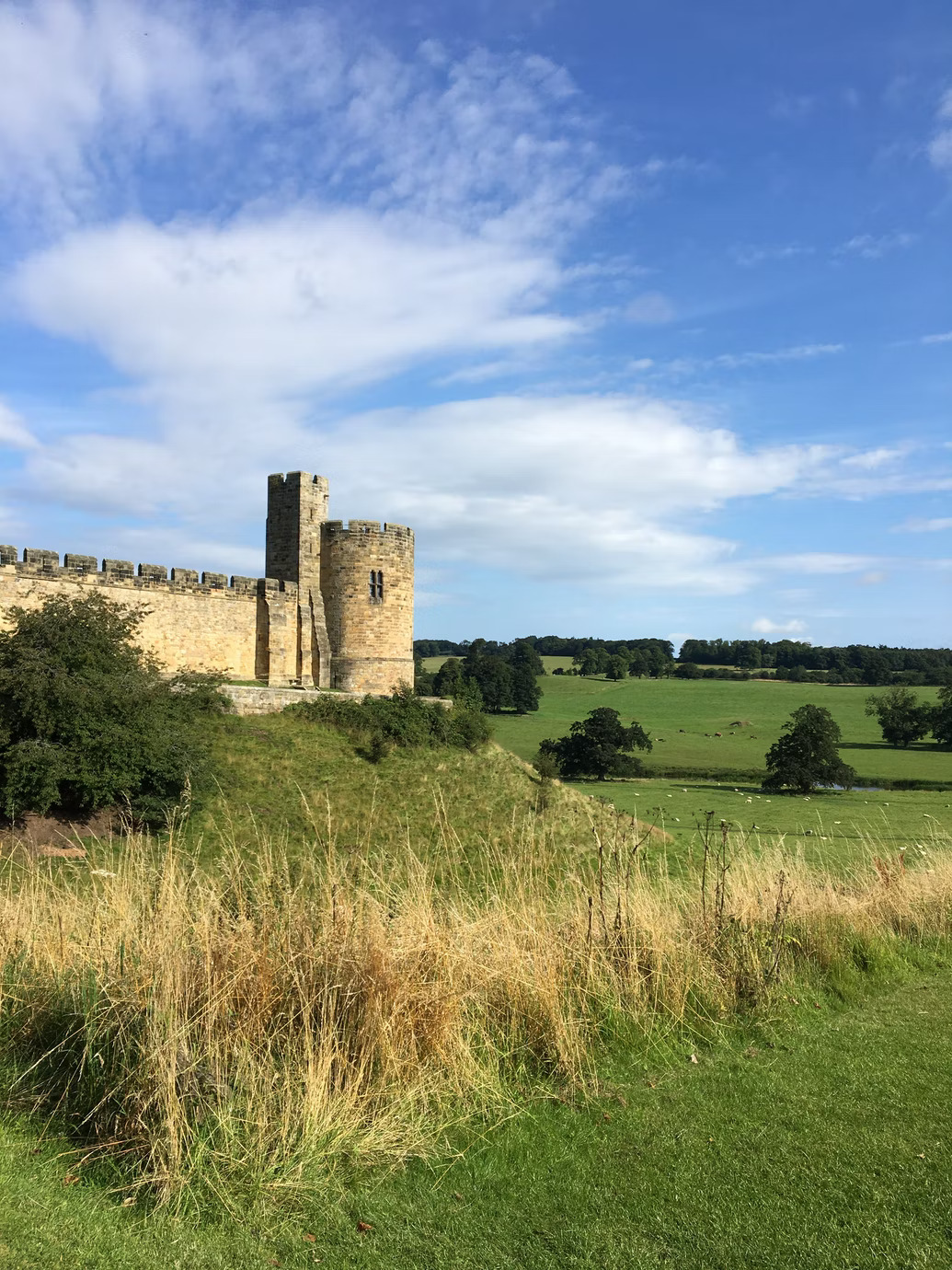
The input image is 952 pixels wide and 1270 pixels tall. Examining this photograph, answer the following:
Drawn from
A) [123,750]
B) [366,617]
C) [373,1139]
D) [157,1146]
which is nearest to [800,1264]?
[373,1139]

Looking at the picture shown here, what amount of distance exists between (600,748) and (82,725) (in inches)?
1404

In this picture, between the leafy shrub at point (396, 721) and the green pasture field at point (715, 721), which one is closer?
the leafy shrub at point (396, 721)

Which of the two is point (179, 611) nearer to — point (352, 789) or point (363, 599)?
point (363, 599)

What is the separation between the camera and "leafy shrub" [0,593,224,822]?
53.2ft

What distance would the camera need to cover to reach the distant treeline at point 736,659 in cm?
9738

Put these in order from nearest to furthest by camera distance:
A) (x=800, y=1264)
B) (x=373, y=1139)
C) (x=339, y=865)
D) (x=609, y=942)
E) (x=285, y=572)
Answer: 1. (x=800, y=1264)
2. (x=373, y=1139)
3. (x=339, y=865)
4. (x=609, y=942)
5. (x=285, y=572)

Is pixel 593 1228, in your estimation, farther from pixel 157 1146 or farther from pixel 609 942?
pixel 609 942

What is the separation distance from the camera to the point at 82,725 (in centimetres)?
1705

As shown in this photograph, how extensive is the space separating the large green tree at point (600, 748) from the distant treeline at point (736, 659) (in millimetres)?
35866

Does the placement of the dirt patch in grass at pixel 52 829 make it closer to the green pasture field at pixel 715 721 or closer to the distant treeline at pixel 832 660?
the green pasture field at pixel 715 721

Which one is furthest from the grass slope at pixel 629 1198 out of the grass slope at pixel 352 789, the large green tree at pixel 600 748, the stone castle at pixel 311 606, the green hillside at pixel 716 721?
the green hillside at pixel 716 721

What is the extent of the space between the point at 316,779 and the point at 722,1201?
17.9 meters

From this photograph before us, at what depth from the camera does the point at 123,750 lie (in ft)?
56.6

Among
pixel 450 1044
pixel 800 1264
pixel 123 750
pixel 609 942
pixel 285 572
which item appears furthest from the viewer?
pixel 285 572
